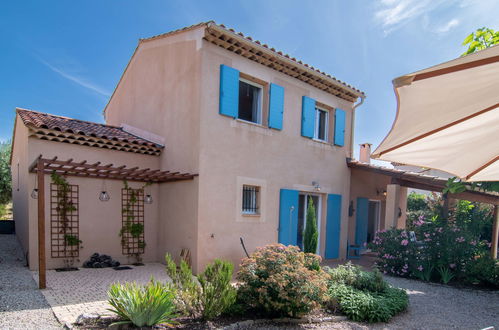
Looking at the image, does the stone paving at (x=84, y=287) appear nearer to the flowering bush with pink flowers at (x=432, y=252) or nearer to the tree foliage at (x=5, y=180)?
the flowering bush with pink flowers at (x=432, y=252)

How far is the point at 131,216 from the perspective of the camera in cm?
930

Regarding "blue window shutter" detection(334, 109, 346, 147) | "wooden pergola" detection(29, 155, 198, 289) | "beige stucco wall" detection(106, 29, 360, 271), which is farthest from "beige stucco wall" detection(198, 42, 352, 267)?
"wooden pergola" detection(29, 155, 198, 289)

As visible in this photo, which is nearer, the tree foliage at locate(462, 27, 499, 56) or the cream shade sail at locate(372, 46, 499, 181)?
the cream shade sail at locate(372, 46, 499, 181)

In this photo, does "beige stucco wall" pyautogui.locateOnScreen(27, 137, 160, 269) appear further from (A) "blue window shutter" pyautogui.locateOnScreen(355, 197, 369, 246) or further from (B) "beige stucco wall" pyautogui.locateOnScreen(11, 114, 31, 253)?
(A) "blue window shutter" pyautogui.locateOnScreen(355, 197, 369, 246)

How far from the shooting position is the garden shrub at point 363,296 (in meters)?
5.43

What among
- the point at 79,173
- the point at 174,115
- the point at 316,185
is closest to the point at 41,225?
the point at 79,173

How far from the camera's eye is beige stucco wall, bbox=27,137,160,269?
7852mm

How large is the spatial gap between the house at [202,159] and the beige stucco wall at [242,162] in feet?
0.10

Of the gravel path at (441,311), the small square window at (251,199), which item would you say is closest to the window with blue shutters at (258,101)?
the small square window at (251,199)

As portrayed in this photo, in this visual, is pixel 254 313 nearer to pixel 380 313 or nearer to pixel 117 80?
pixel 380 313

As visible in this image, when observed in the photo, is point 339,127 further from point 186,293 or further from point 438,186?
point 186,293

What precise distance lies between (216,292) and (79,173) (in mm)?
5729

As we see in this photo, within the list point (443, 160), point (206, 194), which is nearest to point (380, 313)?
point (443, 160)

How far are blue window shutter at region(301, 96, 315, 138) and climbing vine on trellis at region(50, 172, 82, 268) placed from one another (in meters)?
7.15
